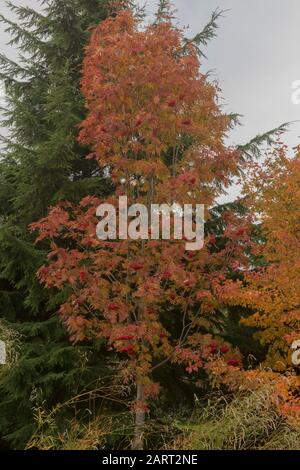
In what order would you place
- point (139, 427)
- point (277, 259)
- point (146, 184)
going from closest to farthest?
1. point (139, 427)
2. point (146, 184)
3. point (277, 259)

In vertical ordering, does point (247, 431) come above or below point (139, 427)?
above

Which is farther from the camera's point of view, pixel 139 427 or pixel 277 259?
pixel 277 259

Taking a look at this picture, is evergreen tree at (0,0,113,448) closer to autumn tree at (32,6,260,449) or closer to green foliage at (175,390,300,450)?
autumn tree at (32,6,260,449)

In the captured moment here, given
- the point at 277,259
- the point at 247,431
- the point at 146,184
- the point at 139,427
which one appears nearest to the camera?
the point at 247,431

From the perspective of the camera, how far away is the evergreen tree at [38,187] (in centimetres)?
1027

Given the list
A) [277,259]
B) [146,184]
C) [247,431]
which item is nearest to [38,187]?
[146,184]

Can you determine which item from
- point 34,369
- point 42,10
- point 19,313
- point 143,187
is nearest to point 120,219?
point 143,187

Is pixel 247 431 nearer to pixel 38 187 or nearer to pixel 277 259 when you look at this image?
pixel 277 259

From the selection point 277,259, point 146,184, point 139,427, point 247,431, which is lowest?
point 139,427

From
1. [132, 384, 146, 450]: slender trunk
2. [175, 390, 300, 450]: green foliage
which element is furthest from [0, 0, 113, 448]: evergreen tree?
[175, 390, 300, 450]: green foliage

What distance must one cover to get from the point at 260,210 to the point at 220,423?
17.5ft

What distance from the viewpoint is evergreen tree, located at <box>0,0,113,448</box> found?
404 inches

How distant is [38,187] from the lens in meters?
11.4

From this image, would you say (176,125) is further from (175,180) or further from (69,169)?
(69,169)
